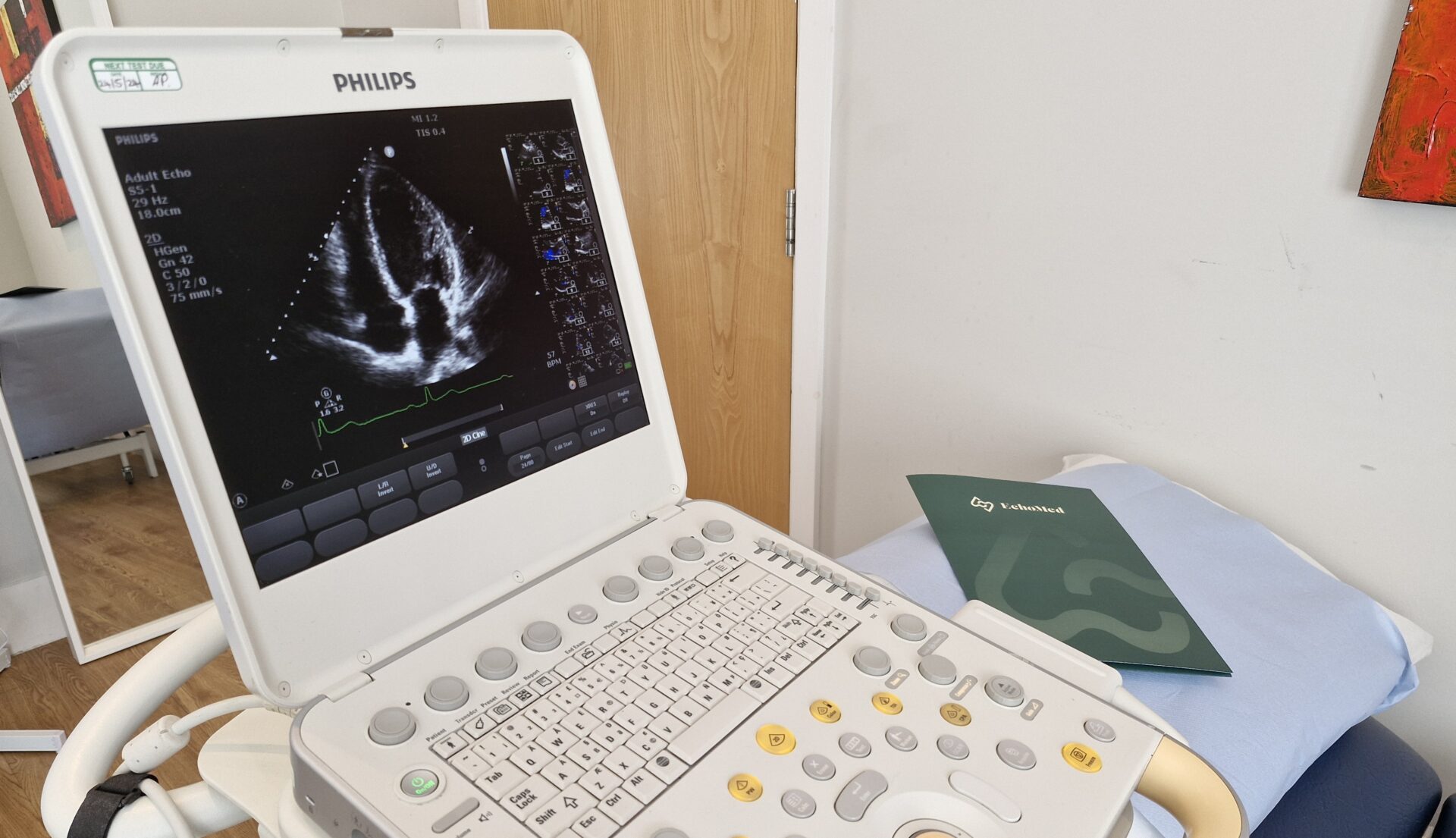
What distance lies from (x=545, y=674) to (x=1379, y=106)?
852 millimetres

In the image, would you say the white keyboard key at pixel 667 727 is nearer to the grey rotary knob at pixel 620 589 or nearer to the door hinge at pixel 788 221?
the grey rotary knob at pixel 620 589

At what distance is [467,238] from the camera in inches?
23.7

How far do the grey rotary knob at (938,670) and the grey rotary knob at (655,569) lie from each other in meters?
0.19

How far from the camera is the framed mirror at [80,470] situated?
1698mm

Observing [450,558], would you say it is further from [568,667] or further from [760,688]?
[760,688]

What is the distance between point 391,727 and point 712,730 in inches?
7.0

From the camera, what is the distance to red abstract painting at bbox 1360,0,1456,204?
2.31 ft

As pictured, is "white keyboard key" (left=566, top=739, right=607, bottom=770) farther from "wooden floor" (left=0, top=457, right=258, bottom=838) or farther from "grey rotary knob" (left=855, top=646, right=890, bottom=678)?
"wooden floor" (left=0, top=457, right=258, bottom=838)

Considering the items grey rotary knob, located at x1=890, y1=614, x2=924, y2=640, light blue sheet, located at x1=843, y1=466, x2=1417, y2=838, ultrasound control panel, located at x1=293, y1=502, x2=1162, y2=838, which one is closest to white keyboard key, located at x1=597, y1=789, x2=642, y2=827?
ultrasound control panel, located at x1=293, y1=502, x2=1162, y2=838

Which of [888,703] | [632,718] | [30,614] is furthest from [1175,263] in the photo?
[30,614]

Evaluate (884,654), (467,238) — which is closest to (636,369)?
(467,238)

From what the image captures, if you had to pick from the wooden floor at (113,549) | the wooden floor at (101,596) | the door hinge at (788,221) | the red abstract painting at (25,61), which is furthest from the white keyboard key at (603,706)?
the wooden floor at (113,549)

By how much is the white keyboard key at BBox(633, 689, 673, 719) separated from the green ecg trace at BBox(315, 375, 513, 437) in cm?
24

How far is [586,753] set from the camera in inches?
18.3
